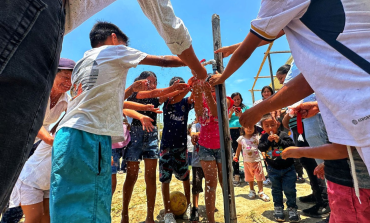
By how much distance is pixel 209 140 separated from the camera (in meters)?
3.07

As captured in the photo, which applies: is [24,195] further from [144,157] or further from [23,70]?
[23,70]

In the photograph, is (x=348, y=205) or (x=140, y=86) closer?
(x=348, y=205)

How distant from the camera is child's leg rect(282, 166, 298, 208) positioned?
3.08 meters

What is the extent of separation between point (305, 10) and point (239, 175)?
4.77 metres

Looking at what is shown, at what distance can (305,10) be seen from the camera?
1262 millimetres

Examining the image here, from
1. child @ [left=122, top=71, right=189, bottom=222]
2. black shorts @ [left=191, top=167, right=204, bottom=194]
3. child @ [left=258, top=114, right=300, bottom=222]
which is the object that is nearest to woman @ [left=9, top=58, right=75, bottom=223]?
child @ [left=122, top=71, right=189, bottom=222]

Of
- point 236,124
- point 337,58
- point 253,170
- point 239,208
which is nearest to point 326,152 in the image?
point 337,58

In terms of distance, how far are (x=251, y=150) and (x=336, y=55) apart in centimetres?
359

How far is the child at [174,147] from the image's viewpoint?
3213 mm

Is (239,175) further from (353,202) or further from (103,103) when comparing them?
(103,103)

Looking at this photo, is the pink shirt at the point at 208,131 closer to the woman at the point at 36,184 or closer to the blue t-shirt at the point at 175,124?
the blue t-shirt at the point at 175,124

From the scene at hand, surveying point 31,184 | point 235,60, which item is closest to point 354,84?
point 235,60

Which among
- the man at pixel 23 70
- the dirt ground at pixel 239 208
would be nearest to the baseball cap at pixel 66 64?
the man at pixel 23 70

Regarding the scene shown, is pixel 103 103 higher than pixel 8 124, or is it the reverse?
pixel 103 103
